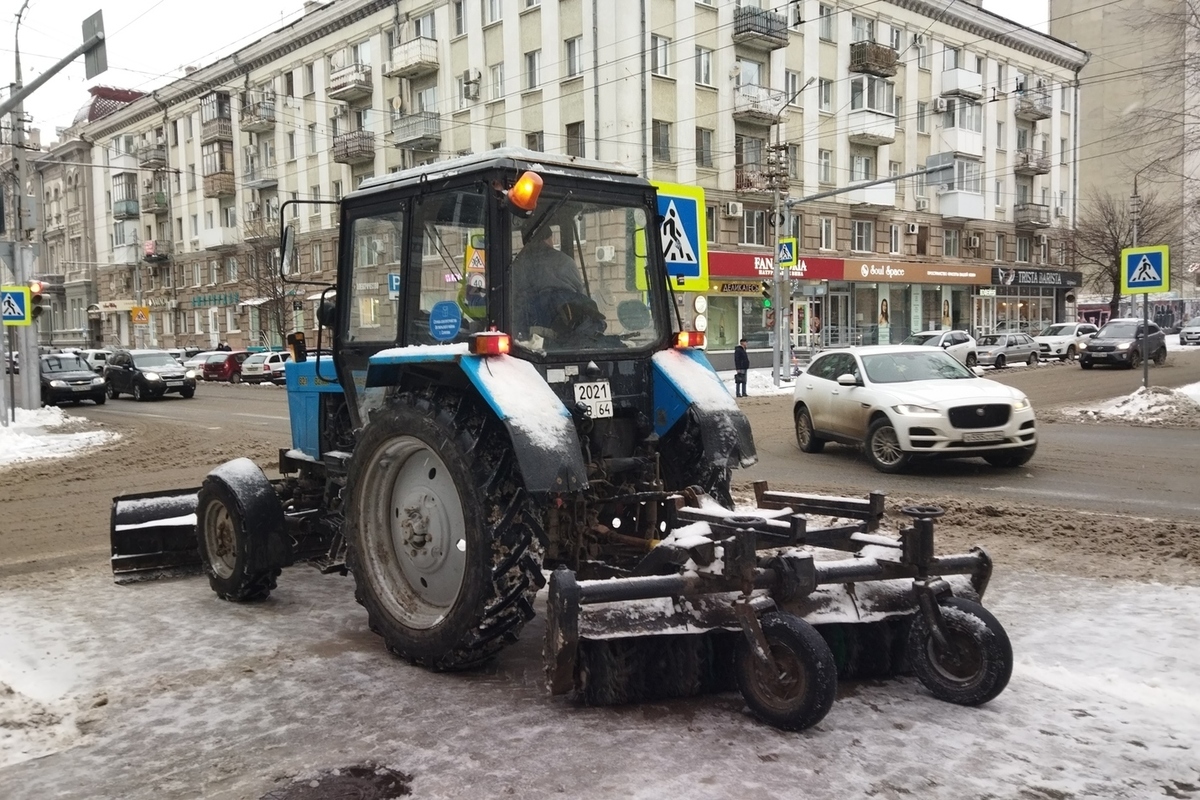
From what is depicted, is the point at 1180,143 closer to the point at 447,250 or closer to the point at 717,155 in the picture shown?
the point at 717,155

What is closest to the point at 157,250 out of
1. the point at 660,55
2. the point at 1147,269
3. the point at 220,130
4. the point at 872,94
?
the point at 220,130

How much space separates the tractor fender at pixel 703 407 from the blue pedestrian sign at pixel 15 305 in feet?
60.2

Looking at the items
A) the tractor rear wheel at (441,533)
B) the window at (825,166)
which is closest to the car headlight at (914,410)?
the tractor rear wheel at (441,533)

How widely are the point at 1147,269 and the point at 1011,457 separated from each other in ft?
23.8

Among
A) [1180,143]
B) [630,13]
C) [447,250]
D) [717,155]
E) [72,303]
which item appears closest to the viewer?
[447,250]

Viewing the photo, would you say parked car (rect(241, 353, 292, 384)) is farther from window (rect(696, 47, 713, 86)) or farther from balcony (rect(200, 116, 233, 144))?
balcony (rect(200, 116, 233, 144))

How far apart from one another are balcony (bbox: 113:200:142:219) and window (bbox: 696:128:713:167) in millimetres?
41592

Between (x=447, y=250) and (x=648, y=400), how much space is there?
1367 mm

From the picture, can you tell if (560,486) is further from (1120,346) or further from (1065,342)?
(1065,342)

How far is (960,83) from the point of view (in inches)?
1831

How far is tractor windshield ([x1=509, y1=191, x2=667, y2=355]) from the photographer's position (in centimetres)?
504

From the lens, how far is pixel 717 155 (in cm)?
3722

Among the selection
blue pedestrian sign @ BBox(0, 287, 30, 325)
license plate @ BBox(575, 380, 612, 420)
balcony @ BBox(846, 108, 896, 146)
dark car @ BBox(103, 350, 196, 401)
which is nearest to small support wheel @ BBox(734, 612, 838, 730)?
license plate @ BBox(575, 380, 612, 420)

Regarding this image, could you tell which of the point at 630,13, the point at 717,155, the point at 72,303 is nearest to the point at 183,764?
the point at 630,13
